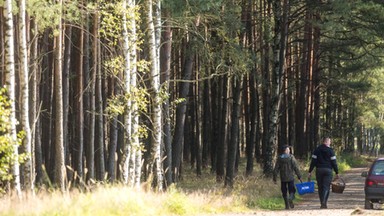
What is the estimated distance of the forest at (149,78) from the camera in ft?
55.8

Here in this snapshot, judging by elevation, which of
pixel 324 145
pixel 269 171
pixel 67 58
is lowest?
pixel 269 171

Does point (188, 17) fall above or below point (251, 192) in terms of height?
above

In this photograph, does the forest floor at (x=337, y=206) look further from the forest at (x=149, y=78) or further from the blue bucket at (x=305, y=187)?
the forest at (x=149, y=78)

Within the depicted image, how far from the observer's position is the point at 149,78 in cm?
1802

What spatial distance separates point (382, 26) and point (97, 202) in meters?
18.7

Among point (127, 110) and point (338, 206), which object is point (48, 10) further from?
point (338, 206)

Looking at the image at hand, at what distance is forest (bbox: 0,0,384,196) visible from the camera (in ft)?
55.8

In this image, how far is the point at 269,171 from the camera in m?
28.3

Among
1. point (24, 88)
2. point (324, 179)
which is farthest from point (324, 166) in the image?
point (24, 88)

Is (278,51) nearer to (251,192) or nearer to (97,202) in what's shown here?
(251,192)

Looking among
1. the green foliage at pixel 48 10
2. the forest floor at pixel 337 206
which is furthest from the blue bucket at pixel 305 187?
the green foliage at pixel 48 10

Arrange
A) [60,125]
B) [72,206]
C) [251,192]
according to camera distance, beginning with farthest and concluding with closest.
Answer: [251,192], [60,125], [72,206]

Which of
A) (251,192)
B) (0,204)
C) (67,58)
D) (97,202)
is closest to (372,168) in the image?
(251,192)

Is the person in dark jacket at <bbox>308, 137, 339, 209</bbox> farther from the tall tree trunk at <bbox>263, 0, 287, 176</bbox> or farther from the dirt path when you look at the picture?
the tall tree trunk at <bbox>263, 0, 287, 176</bbox>
